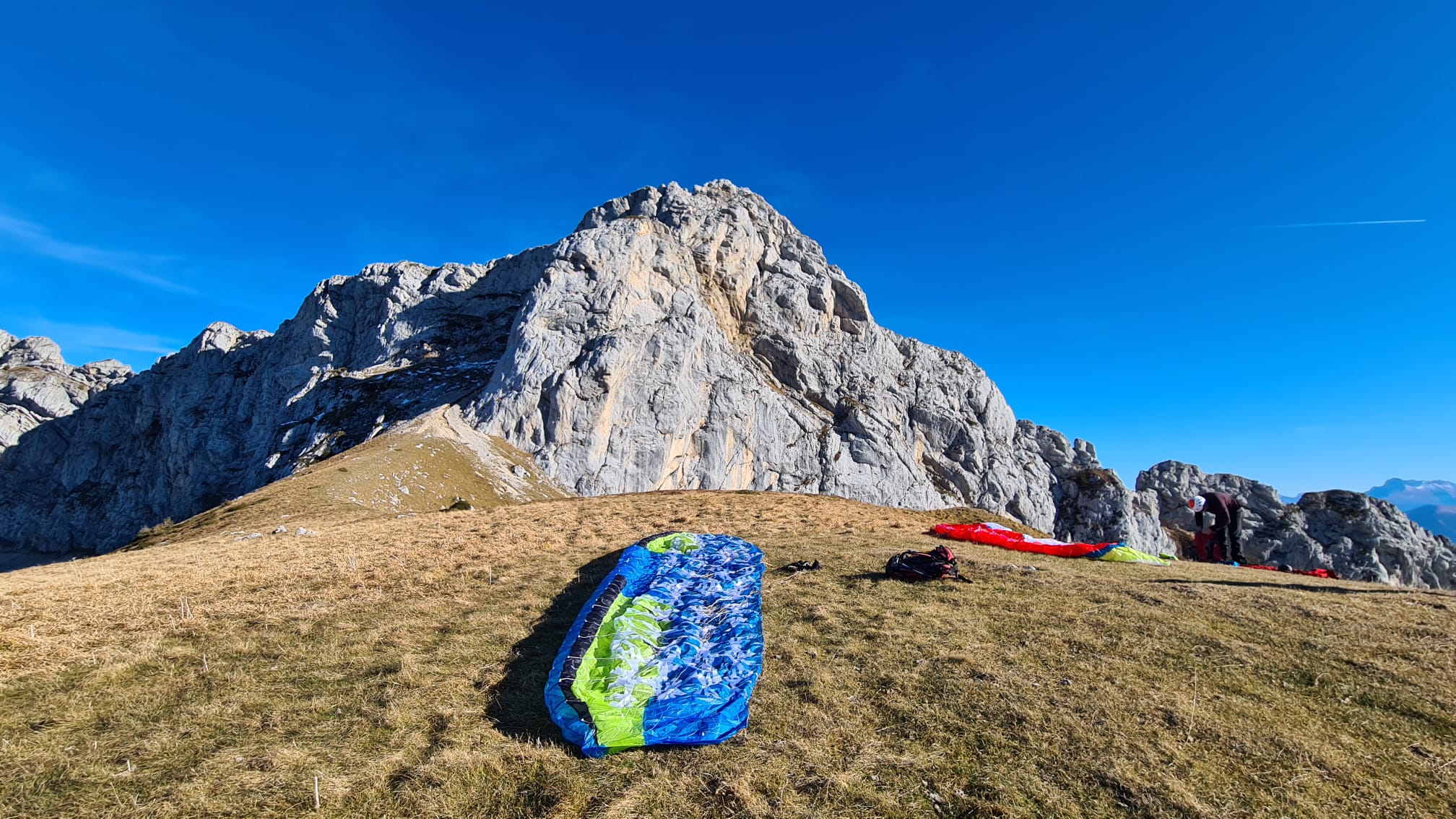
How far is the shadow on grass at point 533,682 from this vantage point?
745 centimetres

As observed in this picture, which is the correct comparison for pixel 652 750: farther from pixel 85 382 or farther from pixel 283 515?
pixel 85 382

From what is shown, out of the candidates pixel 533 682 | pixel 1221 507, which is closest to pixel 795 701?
pixel 533 682

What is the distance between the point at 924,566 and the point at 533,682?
997cm

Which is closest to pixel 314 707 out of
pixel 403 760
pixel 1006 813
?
pixel 403 760

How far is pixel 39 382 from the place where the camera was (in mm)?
111375

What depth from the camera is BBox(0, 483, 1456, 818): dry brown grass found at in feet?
19.2

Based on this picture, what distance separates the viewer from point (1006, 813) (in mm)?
5527

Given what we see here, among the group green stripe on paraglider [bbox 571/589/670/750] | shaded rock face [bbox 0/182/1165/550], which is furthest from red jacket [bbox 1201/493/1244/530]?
shaded rock face [bbox 0/182/1165/550]

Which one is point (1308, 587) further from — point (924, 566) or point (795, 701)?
point (795, 701)

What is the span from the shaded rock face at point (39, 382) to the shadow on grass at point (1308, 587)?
172302mm

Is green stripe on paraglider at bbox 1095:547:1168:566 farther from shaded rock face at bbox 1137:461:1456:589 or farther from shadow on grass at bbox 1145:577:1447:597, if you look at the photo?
shaded rock face at bbox 1137:461:1456:589

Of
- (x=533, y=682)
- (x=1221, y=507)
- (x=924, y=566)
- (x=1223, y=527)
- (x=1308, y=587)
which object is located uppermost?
(x=1221, y=507)

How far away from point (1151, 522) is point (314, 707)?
124811 mm

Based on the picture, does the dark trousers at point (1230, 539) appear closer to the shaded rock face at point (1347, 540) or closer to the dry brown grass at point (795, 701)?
the dry brown grass at point (795, 701)
